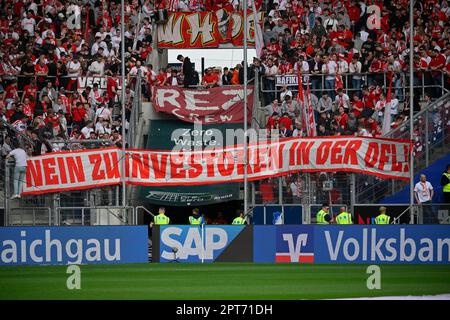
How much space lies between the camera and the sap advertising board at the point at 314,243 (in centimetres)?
2984

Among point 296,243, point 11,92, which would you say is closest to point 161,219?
point 296,243

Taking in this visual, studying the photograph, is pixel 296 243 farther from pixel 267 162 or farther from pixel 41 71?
pixel 41 71

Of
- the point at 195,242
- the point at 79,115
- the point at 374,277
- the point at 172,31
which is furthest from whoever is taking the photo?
the point at 172,31

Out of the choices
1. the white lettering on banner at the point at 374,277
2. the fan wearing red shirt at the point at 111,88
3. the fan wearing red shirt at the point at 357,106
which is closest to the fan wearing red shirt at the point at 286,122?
the fan wearing red shirt at the point at 357,106

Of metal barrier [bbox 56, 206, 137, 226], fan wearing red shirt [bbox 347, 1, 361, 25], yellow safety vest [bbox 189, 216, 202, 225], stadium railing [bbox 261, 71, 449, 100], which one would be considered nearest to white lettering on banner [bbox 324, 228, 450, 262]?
yellow safety vest [bbox 189, 216, 202, 225]

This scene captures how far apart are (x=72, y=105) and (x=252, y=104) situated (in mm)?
6146

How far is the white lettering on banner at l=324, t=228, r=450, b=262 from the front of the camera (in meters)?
29.8

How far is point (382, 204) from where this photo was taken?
3278 cm

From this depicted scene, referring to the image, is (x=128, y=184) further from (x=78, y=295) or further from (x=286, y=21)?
(x=78, y=295)

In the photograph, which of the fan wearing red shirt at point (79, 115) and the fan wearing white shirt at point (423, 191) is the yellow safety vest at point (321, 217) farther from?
the fan wearing red shirt at point (79, 115)

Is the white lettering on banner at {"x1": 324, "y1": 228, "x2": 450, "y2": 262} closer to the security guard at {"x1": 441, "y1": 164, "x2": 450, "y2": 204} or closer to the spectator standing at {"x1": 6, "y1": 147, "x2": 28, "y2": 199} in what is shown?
the security guard at {"x1": 441, "y1": 164, "x2": 450, "y2": 204}

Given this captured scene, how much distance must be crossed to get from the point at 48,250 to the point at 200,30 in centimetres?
1416

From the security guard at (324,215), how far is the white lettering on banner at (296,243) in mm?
1426

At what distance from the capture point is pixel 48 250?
1190 inches
